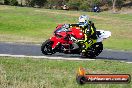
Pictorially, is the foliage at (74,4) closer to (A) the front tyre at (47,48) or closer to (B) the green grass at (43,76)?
(A) the front tyre at (47,48)

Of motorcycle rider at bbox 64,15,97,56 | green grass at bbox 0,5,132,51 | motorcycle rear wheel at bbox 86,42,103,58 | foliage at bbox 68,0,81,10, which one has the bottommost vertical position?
foliage at bbox 68,0,81,10

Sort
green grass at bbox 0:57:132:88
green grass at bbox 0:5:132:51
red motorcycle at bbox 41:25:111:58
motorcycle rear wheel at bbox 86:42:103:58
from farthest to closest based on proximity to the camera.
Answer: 1. green grass at bbox 0:5:132:51
2. motorcycle rear wheel at bbox 86:42:103:58
3. red motorcycle at bbox 41:25:111:58
4. green grass at bbox 0:57:132:88

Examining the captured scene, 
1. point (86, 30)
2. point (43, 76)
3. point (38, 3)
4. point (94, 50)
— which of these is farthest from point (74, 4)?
point (43, 76)

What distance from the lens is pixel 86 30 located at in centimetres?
1723

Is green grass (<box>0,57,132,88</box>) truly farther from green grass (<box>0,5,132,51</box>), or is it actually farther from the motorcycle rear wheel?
green grass (<box>0,5,132,51</box>)

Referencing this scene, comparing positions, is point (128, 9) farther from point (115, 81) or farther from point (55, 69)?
point (115, 81)

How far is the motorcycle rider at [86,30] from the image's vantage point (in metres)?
17.2

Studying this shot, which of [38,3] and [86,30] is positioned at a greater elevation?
[86,30]

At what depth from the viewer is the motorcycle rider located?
17.2 m

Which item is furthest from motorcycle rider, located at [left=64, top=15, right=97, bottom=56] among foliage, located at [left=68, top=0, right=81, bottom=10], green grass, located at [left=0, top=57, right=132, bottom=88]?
foliage, located at [left=68, top=0, right=81, bottom=10]

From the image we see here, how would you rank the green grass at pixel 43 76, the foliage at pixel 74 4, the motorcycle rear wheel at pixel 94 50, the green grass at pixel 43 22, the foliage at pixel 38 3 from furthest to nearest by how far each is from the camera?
the foliage at pixel 74 4
the foliage at pixel 38 3
the green grass at pixel 43 22
the motorcycle rear wheel at pixel 94 50
the green grass at pixel 43 76

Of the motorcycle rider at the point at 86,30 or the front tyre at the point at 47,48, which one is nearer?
the motorcycle rider at the point at 86,30

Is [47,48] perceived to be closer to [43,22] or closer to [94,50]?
[94,50]

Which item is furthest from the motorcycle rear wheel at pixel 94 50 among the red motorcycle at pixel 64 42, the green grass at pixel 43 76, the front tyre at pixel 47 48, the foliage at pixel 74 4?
the foliage at pixel 74 4
